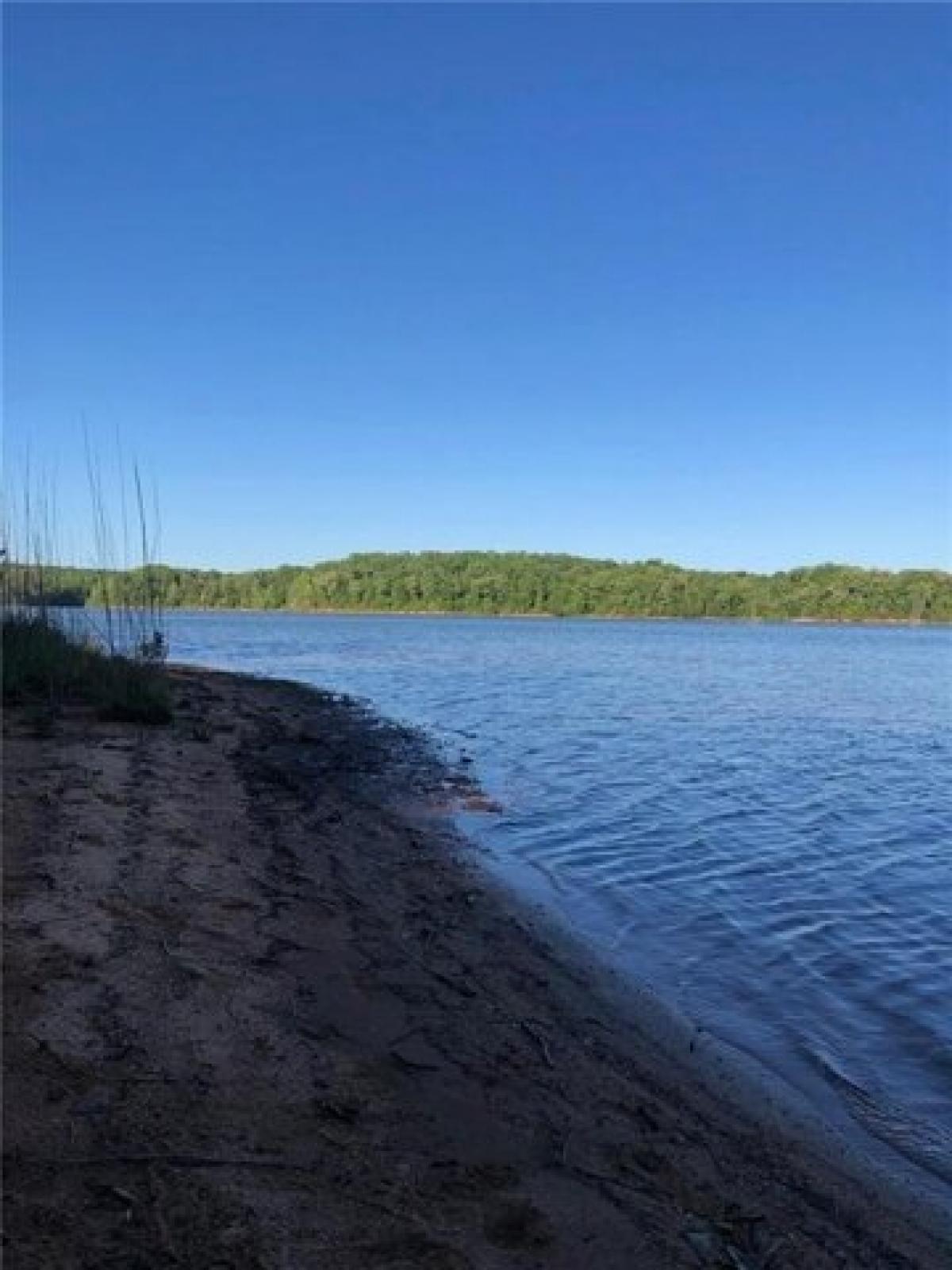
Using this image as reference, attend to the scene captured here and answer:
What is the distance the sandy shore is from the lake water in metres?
1.16

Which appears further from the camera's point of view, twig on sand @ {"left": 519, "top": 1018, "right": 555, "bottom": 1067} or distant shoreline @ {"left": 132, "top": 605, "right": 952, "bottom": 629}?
distant shoreline @ {"left": 132, "top": 605, "right": 952, "bottom": 629}

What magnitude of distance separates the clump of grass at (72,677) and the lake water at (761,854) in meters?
5.53

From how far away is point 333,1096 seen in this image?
4.60 m

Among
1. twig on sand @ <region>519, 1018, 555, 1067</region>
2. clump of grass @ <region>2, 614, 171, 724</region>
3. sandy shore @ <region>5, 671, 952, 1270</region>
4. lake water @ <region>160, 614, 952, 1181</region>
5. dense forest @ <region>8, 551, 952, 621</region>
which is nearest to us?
sandy shore @ <region>5, 671, 952, 1270</region>

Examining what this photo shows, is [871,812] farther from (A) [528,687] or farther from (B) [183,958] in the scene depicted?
(A) [528,687]

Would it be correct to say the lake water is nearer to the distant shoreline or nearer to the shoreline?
the shoreline

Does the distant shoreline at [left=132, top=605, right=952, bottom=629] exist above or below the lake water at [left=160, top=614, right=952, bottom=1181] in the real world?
above

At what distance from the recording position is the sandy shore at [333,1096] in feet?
11.7

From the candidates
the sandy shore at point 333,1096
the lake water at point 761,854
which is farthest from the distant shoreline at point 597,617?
the sandy shore at point 333,1096

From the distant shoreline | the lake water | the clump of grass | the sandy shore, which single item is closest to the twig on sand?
the sandy shore

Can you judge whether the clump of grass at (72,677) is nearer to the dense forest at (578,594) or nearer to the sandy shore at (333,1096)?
the sandy shore at (333,1096)

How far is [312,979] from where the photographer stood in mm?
6227

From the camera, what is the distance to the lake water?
289 inches

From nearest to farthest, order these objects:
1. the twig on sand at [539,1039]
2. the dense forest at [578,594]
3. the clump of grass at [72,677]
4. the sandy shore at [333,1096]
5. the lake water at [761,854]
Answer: the sandy shore at [333,1096]
the twig on sand at [539,1039]
the lake water at [761,854]
the clump of grass at [72,677]
the dense forest at [578,594]
